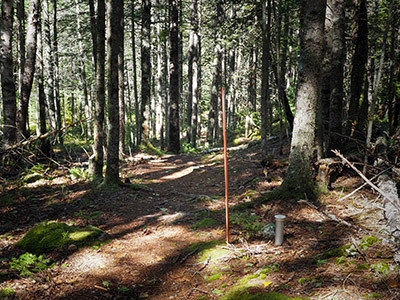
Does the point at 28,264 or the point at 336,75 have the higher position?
the point at 336,75

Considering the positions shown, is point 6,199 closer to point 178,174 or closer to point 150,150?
point 178,174

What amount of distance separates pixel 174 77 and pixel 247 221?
12703 millimetres

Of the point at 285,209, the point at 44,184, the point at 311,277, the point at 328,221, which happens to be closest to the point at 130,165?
the point at 44,184

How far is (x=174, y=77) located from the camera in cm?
1656

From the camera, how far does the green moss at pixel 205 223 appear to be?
5895mm

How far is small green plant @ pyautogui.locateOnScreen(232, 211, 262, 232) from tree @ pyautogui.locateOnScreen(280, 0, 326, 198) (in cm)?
106

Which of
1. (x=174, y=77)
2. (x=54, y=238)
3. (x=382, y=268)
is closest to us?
(x=382, y=268)

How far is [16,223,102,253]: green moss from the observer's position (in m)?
4.79

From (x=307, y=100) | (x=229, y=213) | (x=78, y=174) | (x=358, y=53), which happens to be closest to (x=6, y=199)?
(x=78, y=174)

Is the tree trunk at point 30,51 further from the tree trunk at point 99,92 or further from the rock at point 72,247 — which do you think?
the rock at point 72,247

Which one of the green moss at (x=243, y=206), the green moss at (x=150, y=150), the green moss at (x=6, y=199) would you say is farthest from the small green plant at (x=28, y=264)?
the green moss at (x=150, y=150)

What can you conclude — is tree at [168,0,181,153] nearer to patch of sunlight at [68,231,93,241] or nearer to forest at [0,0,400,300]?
forest at [0,0,400,300]

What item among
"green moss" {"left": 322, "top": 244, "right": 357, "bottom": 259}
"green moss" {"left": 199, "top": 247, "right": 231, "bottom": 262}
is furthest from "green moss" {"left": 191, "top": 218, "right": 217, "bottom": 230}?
"green moss" {"left": 322, "top": 244, "right": 357, "bottom": 259}

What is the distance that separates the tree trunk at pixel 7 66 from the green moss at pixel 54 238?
4385 millimetres
